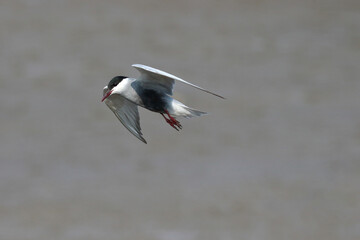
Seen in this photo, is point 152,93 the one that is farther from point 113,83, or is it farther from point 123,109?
point 123,109

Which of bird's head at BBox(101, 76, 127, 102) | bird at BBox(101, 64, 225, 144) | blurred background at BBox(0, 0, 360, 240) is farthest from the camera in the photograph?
blurred background at BBox(0, 0, 360, 240)

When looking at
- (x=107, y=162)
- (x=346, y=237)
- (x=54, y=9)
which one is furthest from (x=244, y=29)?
(x=346, y=237)

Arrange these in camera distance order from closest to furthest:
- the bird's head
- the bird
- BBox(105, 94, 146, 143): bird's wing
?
the bird → the bird's head → BBox(105, 94, 146, 143): bird's wing

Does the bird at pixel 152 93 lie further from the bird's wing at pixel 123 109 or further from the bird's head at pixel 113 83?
the bird's wing at pixel 123 109

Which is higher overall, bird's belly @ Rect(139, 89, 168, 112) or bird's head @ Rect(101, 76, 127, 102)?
bird's head @ Rect(101, 76, 127, 102)

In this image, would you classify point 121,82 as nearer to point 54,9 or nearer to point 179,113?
point 179,113

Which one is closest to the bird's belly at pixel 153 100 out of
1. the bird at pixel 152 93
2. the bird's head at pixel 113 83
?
the bird at pixel 152 93

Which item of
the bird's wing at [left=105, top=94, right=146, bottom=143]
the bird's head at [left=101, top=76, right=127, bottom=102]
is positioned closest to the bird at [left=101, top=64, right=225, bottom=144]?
the bird's head at [left=101, top=76, right=127, bottom=102]

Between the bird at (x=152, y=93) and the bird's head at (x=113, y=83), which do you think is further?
the bird's head at (x=113, y=83)

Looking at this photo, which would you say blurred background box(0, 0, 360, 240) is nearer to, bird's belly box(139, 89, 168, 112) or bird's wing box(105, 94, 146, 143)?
bird's wing box(105, 94, 146, 143)
